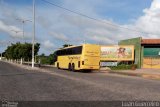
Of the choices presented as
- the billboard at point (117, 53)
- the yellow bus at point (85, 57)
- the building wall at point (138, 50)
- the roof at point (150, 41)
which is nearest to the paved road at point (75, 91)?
the yellow bus at point (85, 57)

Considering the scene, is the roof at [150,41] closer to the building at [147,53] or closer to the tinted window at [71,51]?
the building at [147,53]

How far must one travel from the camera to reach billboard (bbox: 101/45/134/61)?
59.7 metres

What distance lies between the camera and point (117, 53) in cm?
6012

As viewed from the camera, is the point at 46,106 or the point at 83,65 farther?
the point at 83,65

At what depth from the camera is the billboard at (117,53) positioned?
59719 mm

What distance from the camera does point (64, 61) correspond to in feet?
166

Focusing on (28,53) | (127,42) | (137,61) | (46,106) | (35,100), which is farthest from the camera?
(28,53)

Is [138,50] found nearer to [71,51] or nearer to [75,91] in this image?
[71,51]

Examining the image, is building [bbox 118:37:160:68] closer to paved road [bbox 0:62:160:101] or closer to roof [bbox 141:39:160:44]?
roof [bbox 141:39:160:44]

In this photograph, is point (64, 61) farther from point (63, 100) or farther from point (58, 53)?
point (63, 100)

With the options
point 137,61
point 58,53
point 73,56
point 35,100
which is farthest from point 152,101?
point 137,61

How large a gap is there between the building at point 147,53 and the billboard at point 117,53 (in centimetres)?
121

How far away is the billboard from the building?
1.21 metres

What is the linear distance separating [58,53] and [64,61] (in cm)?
444
